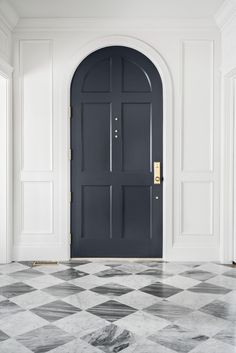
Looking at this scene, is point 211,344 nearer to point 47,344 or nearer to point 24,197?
point 47,344

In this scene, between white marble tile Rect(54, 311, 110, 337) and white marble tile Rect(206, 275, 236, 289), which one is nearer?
white marble tile Rect(54, 311, 110, 337)

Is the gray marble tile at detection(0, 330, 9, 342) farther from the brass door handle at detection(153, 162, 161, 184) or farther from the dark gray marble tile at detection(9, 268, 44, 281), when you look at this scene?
the brass door handle at detection(153, 162, 161, 184)

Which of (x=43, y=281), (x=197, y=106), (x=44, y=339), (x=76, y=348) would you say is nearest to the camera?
(x=76, y=348)

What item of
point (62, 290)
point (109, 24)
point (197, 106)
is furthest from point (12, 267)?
point (109, 24)

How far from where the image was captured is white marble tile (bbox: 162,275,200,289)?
144 inches

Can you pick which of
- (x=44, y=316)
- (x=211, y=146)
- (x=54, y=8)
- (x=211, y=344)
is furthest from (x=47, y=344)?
(x=54, y=8)

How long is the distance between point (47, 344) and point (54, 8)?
3402 mm

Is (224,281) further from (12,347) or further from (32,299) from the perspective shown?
(12,347)

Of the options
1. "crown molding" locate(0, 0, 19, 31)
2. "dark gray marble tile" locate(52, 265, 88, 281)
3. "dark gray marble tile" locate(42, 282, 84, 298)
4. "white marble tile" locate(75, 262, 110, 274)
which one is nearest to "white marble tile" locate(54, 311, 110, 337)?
"dark gray marble tile" locate(42, 282, 84, 298)

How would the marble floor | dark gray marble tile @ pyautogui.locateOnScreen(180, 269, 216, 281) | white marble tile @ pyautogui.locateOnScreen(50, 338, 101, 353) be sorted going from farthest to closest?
dark gray marble tile @ pyautogui.locateOnScreen(180, 269, 216, 281) → the marble floor → white marble tile @ pyautogui.locateOnScreen(50, 338, 101, 353)

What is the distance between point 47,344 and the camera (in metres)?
2.48

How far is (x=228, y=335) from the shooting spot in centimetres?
261

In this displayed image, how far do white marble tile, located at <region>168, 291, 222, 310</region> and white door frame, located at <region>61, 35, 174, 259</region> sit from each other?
1.17m

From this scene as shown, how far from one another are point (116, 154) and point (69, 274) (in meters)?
1.48
